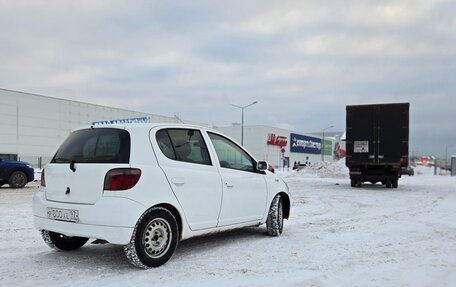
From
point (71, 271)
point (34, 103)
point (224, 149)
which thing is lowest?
point (71, 271)

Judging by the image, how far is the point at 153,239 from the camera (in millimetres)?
5305

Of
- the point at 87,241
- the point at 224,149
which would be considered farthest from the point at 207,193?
the point at 87,241

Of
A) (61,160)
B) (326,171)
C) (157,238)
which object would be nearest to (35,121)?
(326,171)

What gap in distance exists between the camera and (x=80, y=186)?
204 inches

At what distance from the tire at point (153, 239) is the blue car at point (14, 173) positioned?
49.7ft

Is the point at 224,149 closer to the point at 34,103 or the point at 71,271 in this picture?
the point at 71,271

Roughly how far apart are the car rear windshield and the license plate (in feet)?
1.95

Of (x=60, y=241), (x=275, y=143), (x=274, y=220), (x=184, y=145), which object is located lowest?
(x=60, y=241)

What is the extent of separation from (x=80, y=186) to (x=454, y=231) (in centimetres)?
662

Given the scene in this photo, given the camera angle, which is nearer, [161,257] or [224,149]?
[161,257]

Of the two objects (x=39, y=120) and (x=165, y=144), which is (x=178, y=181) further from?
(x=39, y=120)

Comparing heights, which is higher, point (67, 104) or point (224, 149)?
point (67, 104)

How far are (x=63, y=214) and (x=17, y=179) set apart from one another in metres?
14.9

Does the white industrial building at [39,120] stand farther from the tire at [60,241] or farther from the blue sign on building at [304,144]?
the blue sign on building at [304,144]
